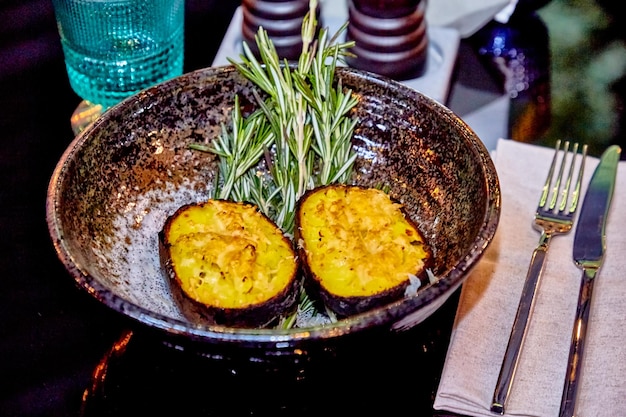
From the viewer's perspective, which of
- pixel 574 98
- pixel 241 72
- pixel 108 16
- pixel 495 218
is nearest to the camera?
pixel 495 218

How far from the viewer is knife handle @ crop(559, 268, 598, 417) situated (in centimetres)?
59

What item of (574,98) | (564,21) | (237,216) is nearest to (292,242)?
(237,216)

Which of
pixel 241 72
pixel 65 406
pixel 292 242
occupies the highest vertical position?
pixel 241 72

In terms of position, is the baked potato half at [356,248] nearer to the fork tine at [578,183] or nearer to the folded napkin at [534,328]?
the folded napkin at [534,328]

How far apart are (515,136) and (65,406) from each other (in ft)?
1.90

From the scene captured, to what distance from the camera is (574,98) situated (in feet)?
3.16

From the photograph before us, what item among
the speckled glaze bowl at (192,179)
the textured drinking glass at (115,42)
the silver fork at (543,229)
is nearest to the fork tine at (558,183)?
the silver fork at (543,229)

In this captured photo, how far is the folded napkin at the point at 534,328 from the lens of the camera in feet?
1.96

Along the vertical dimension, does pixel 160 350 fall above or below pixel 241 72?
below

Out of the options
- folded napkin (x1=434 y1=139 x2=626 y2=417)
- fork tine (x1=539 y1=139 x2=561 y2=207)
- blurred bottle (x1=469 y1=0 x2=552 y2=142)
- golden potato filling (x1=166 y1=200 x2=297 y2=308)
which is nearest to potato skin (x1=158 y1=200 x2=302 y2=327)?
golden potato filling (x1=166 y1=200 x2=297 y2=308)

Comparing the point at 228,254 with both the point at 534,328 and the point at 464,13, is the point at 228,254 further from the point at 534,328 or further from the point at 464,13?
the point at 464,13

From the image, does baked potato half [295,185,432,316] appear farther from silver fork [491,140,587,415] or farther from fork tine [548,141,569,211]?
fork tine [548,141,569,211]

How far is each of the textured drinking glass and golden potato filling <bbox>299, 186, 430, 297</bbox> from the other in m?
0.35

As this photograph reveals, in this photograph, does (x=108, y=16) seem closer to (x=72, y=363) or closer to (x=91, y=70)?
(x=91, y=70)
